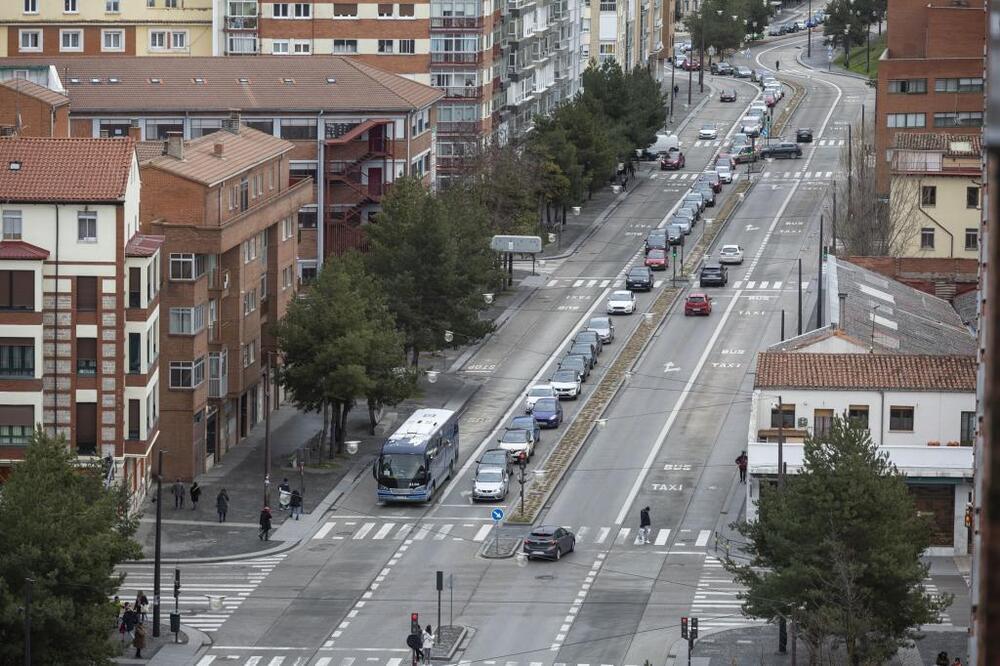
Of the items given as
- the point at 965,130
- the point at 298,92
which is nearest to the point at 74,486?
the point at 298,92

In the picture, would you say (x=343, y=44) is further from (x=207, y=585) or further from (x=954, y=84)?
(x=207, y=585)

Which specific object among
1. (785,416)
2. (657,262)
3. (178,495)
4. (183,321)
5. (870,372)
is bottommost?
(178,495)

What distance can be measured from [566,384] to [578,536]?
26.0 meters

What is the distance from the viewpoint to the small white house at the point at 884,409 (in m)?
88.4

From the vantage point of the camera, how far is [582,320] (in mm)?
138000

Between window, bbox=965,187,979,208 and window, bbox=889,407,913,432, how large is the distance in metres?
44.2

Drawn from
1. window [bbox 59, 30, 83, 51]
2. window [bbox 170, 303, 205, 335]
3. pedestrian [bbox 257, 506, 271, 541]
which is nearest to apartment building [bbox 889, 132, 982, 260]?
window [bbox 170, 303, 205, 335]

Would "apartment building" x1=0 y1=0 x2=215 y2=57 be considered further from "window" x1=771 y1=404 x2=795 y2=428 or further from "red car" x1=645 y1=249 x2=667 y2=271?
"window" x1=771 y1=404 x2=795 y2=428

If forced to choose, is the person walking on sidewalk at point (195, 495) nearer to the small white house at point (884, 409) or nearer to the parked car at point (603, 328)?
the small white house at point (884, 409)

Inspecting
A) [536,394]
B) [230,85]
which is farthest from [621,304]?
[230,85]

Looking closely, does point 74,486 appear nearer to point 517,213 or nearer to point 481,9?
point 517,213

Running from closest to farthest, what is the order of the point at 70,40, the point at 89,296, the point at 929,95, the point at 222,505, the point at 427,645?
the point at 427,645
the point at 89,296
the point at 222,505
the point at 929,95
the point at 70,40

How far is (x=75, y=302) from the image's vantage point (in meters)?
91.4

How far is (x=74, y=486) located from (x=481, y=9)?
337ft
